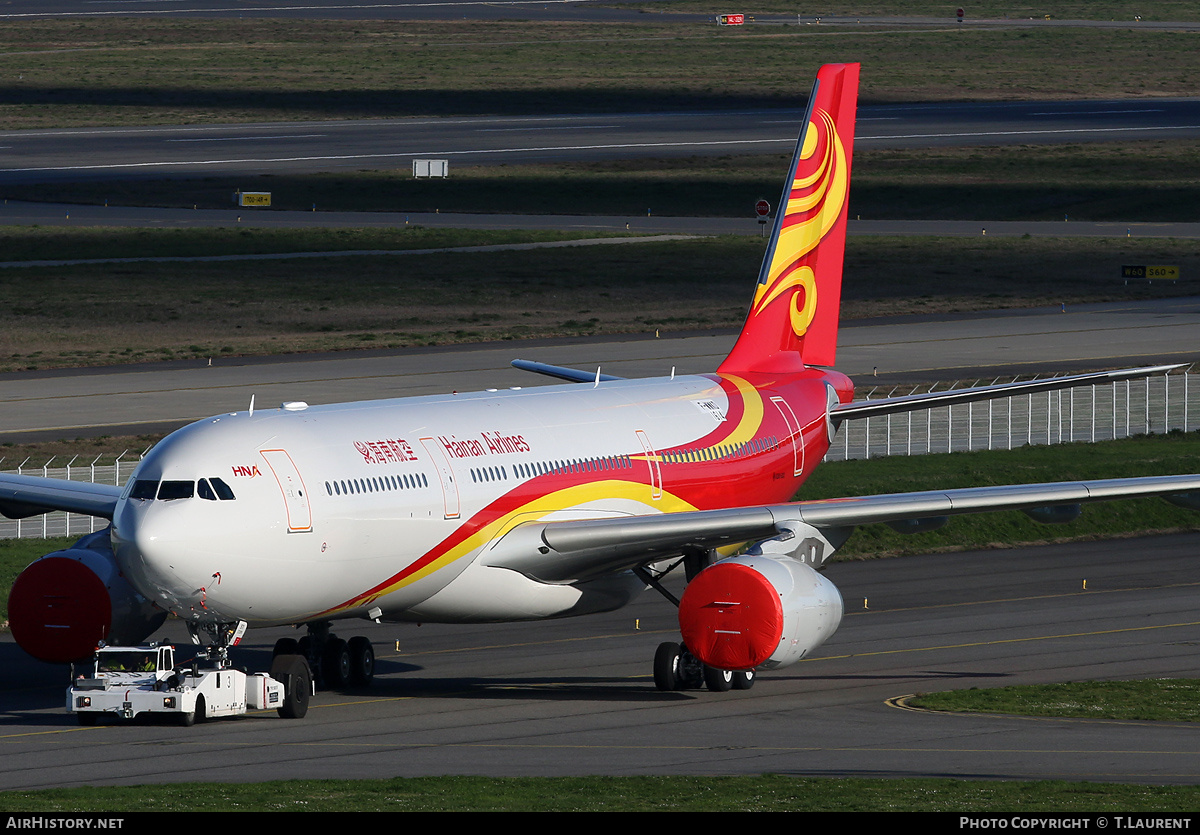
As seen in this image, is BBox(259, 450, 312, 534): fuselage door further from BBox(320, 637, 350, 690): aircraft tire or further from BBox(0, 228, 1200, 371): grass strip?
BBox(0, 228, 1200, 371): grass strip

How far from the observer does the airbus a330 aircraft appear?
114ft

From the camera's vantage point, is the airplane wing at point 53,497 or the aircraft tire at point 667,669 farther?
the airplane wing at point 53,497

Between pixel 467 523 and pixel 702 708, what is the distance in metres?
5.71

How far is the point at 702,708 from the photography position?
38.2 meters

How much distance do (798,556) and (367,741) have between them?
9.43 meters

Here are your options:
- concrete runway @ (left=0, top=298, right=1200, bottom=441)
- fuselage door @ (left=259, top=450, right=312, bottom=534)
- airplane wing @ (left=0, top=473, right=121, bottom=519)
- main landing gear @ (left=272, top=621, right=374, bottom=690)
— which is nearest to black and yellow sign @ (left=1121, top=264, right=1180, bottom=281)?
concrete runway @ (left=0, top=298, right=1200, bottom=441)

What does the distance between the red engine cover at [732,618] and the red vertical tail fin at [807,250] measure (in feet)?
43.3

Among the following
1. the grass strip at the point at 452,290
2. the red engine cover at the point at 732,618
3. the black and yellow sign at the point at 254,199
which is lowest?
the red engine cover at the point at 732,618

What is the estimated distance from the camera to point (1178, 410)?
250 feet

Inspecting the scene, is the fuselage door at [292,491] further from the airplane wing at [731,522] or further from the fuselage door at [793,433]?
the fuselage door at [793,433]

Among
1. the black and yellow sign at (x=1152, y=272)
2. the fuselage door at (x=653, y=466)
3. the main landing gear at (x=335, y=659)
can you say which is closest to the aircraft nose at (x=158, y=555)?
the main landing gear at (x=335, y=659)

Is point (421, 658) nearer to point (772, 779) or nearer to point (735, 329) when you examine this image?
point (772, 779)

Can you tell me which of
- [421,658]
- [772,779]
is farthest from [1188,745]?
[421,658]

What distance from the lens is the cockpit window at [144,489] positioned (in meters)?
34.5
